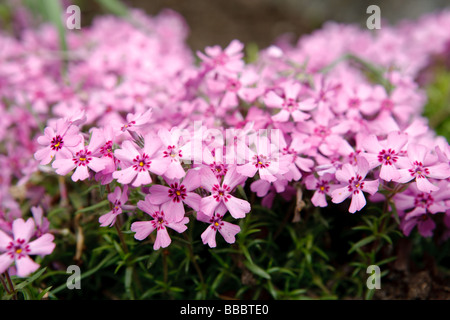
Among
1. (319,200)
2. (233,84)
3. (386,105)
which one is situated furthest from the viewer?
(386,105)

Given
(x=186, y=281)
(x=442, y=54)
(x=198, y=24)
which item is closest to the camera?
(x=186, y=281)

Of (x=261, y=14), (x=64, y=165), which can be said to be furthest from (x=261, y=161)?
(x=261, y=14)

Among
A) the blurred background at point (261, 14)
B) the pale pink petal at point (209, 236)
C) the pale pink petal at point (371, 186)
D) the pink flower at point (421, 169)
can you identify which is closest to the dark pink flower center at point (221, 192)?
the pale pink petal at point (209, 236)

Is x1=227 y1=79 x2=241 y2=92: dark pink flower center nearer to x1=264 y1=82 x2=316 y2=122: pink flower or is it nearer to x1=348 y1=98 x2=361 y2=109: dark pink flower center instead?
x1=264 y1=82 x2=316 y2=122: pink flower

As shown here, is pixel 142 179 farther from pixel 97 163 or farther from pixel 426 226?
pixel 426 226

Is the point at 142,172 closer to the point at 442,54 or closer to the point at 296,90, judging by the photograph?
the point at 296,90

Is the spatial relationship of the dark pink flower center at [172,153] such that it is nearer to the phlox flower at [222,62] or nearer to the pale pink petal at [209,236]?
the pale pink petal at [209,236]
